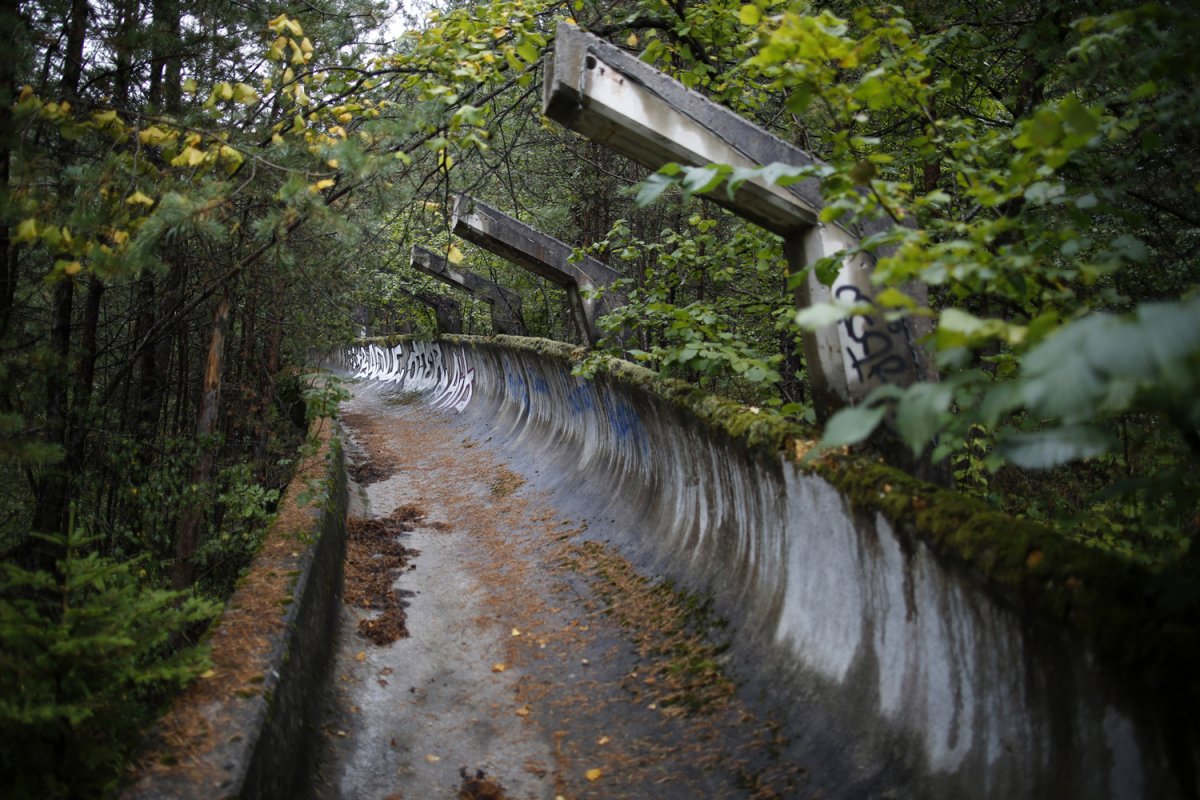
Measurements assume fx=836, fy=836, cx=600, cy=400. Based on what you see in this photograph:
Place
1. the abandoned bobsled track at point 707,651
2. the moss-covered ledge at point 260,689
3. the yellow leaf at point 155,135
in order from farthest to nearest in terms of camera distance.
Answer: the yellow leaf at point 155,135
the moss-covered ledge at point 260,689
the abandoned bobsled track at point 707,651

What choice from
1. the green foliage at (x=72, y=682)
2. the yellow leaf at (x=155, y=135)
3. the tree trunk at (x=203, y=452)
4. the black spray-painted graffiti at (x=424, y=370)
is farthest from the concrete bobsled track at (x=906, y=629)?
the black spray-painted graffiti at (x=424, y=370)

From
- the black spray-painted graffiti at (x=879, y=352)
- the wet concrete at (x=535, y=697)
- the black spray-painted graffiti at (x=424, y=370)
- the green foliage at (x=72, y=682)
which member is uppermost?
the black spray-painted graffiti at (x=424, y=370)

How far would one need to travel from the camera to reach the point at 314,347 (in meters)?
12.9

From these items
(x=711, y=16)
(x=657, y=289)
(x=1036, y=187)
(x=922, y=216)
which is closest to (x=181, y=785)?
(x=1036, y=187)

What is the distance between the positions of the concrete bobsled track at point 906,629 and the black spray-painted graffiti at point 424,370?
1149 cm

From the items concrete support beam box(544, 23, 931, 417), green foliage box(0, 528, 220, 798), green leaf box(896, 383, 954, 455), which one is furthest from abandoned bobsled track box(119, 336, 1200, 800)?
green leaf box(896, 383, 954, 455)

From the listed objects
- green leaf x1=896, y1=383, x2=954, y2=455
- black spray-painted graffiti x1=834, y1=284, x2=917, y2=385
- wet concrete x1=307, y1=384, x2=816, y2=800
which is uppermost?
black spray-painted graffiti x1=834, y1=284, x2=917, y2=385

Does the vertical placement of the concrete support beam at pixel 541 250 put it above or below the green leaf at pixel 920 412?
above

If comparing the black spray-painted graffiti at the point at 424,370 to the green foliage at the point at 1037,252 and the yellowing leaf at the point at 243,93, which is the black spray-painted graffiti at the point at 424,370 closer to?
the yellowing leaf at the point at 243,93

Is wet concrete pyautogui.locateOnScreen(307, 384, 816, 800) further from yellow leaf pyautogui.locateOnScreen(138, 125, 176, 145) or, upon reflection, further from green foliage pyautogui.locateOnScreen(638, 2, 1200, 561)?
yellow leaf pyautogui.locateOnScreen(138, 125, 176, 145)

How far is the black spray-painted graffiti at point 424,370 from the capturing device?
1798 centimetres

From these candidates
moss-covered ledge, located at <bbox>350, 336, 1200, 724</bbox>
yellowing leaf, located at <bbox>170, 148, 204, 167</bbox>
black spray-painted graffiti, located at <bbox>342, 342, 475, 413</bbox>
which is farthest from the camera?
black spray-painted graffiti, located at <bbox>342, 342, 475, 413</bbox>

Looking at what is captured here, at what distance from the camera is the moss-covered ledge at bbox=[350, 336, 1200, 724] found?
222 cm

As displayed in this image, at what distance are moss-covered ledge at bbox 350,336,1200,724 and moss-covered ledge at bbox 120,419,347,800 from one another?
2857 millimetres
